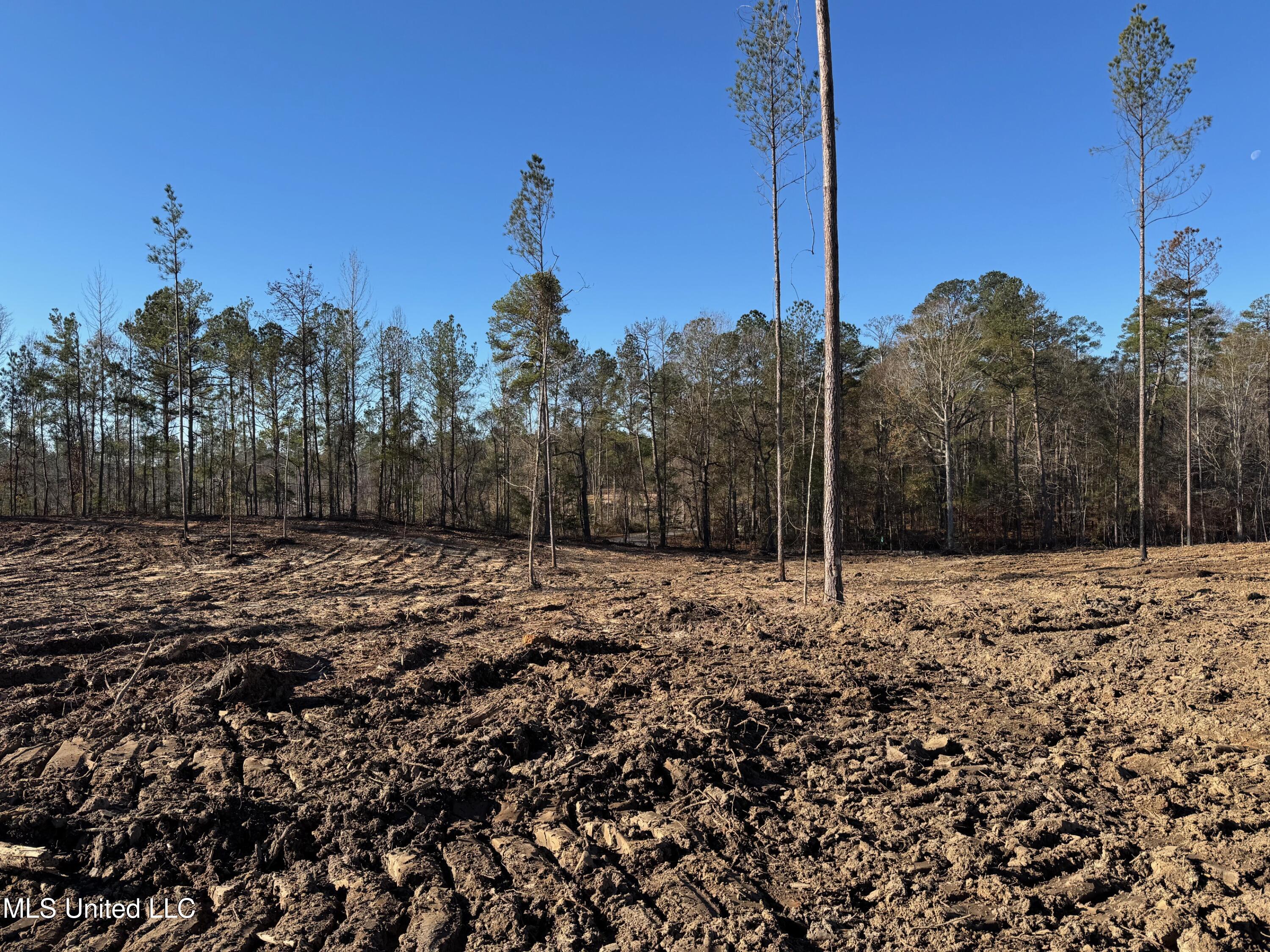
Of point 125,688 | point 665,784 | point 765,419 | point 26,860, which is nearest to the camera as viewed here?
point 26,860

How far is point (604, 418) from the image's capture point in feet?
112

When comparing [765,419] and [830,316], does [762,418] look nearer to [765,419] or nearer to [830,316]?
[765,419]

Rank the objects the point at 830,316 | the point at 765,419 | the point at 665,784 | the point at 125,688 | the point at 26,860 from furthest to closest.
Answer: the point at 765,419, the point at 830,316, the point at 125,688, the point at 665,784, the point at 26,860

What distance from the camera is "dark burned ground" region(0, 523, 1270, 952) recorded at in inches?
104

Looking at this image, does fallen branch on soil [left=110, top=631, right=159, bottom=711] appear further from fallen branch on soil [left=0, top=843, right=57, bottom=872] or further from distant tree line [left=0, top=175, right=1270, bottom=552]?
distant tree line [left=0, top=175, right=1270, bottom=552]

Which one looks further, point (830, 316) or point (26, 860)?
point (830, 316)

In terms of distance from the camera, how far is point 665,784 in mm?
3934

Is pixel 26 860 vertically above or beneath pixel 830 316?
beneath

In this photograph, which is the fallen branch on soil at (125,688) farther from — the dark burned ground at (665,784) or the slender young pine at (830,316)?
the slender young pine at (830,316)

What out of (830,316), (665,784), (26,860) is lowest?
(665,784)

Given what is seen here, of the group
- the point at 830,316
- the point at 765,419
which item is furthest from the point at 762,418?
the point at 830,316

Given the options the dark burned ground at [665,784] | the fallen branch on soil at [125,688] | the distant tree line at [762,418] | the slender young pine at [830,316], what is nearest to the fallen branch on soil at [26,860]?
the dark burned ground at [665,784]

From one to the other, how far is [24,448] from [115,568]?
31.3 meters

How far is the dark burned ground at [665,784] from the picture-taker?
2639mm
